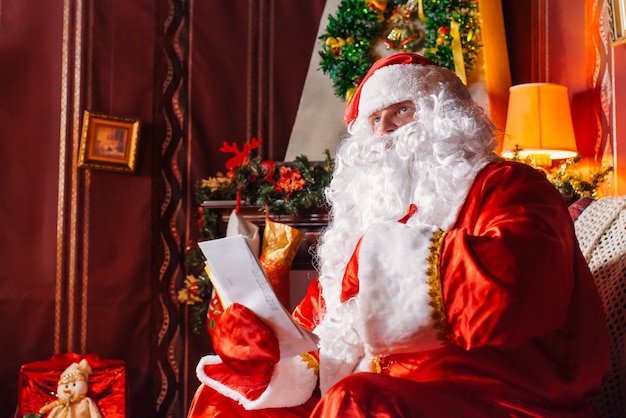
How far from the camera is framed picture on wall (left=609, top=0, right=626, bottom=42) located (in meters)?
2.80

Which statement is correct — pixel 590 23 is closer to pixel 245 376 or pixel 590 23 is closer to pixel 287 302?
pixel 287 302

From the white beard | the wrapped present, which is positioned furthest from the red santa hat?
the wrapped present

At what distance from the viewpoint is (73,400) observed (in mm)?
3484

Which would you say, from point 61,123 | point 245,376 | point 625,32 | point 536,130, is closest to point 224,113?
point 61,123

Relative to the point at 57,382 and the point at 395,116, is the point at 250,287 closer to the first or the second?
the point at 395,116

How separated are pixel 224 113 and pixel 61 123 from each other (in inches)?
37.0

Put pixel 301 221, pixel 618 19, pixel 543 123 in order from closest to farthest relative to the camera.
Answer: pixel 618 19 < pixel 543 123 < pixel 301 221

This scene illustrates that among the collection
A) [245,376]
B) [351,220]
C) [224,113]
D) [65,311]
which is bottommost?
[65,311]

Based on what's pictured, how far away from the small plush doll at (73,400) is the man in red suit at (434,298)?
1732mm

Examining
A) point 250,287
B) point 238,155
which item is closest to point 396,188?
point 250,287

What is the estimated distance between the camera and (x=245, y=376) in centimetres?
190

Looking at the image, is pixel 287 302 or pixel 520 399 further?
pixel 287 302

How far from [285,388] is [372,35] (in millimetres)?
2545

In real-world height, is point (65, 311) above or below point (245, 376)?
below
